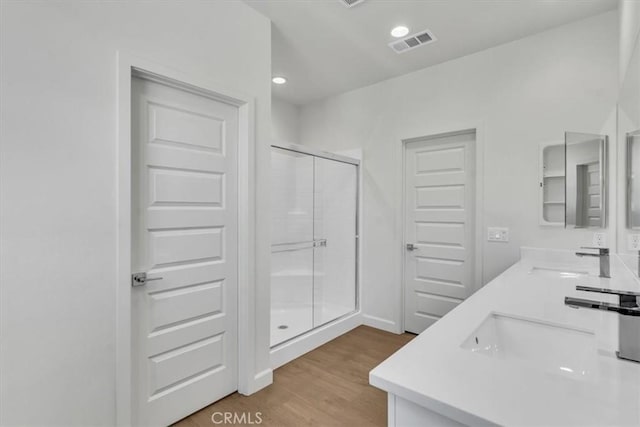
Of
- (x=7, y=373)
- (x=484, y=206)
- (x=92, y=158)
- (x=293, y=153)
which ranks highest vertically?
(x=293, y=153)

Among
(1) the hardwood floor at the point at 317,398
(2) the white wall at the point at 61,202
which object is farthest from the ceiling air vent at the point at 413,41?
(1) the hardwood floor at the point at 317,398

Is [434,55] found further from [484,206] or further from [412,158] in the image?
[484,206]

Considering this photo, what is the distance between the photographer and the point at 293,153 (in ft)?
9.62

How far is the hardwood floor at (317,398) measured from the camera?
198cm

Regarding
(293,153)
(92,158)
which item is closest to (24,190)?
(92,158)

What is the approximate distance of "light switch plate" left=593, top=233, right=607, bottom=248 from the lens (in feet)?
7.66

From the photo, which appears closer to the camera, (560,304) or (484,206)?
(560,304)

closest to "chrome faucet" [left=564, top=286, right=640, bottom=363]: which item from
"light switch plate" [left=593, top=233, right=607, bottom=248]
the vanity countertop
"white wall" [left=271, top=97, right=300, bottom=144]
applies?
the vanity countertop

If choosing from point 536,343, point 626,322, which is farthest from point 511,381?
point 536,343

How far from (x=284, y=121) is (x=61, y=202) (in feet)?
9.84

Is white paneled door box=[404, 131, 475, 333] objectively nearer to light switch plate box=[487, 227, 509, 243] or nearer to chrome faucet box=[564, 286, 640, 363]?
light switch plate box=[487, 227, 509, 243]

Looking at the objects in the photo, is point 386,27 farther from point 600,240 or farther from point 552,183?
point 600,240

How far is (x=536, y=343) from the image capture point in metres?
1.22

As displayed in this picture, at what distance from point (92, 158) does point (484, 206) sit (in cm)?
290
